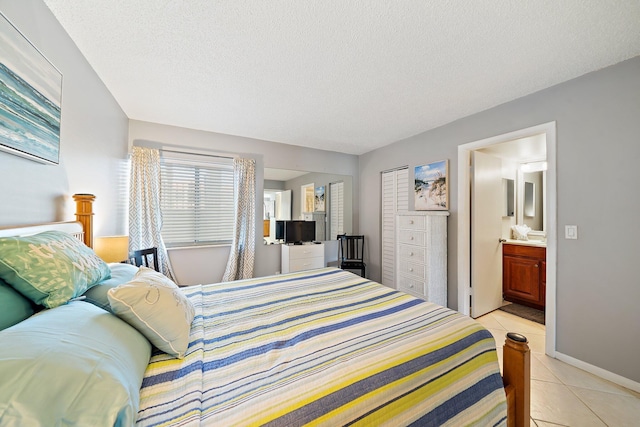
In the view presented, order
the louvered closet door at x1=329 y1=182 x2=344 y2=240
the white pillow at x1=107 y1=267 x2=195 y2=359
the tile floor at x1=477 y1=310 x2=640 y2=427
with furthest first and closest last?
the louvered closet door at x1=329 y1=182 x2=344 y2=240, the tile floor at x1=477 y1=310 x2=640 y2=427, the white pillow at x1=107 y1=267 x2=195 y2=359

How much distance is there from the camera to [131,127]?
10.0 ft

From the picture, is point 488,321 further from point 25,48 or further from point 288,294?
point 25,48

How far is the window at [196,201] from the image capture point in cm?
331

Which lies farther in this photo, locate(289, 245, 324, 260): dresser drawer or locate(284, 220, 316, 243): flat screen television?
locate(284, 220, 316, 243): flat screen television

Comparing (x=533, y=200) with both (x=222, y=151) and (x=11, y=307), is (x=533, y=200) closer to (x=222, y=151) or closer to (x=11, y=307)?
(x=222, y=151)

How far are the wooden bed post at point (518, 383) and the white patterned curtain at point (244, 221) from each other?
3.13m

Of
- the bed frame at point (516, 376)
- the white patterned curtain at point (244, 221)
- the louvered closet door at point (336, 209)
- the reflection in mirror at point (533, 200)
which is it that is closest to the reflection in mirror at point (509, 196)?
the reflection in mirror at point (533, 200)

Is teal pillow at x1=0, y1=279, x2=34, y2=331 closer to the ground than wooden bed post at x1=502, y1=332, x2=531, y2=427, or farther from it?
farther from it

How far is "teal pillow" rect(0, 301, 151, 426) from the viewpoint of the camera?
1.58ft

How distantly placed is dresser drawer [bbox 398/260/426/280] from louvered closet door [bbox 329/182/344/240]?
1.46 meters

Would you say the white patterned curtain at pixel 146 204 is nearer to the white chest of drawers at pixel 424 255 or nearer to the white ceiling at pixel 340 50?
the white ceiling at pixel 340 50

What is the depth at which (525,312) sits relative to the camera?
320 cm

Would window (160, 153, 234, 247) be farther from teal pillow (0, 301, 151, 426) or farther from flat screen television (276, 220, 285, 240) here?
teal pillow (0, 301, 151, 426)

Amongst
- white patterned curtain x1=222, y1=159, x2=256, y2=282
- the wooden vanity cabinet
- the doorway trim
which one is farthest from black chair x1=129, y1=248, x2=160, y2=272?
the wooden vanity cabinet
